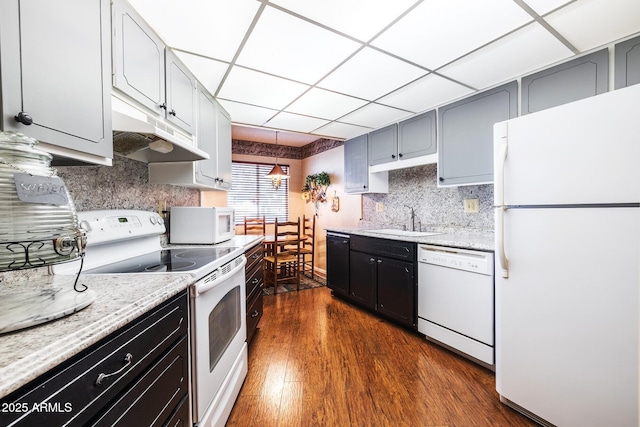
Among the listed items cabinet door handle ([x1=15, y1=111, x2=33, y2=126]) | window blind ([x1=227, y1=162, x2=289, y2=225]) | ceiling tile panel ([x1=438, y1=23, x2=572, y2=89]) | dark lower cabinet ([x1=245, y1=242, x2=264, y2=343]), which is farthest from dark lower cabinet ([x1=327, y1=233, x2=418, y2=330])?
cabinet door handle ([x1=15, y1=111, x2=33, y2=126])

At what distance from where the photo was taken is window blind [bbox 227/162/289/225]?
4766 millimetres

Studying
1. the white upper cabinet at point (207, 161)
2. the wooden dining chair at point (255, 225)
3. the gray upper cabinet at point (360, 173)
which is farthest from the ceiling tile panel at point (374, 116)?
the wooden dining chair at point (255, 225)

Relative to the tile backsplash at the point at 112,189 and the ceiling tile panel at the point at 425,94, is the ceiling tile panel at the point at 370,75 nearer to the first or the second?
the ceiling tile panel at the point at 425,94

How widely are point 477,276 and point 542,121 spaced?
108 centimetres

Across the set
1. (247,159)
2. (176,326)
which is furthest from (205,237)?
(247,159)

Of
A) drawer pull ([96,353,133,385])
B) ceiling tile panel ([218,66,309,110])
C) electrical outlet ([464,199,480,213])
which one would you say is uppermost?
ceiling tile panel ([218,66,309,110])

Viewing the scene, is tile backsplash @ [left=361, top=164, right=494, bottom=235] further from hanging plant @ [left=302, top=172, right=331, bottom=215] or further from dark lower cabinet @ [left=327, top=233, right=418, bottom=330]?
hanging plant @ [left=302, top=172, right=331, bottom=215]

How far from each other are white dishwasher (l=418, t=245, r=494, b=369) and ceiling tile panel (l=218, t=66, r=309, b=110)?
1.73 m

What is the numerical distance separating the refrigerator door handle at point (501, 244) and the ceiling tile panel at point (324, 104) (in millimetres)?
1508

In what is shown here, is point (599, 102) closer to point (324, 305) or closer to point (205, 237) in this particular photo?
point (205, 237)

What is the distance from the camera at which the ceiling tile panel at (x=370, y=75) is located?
69.7 inches

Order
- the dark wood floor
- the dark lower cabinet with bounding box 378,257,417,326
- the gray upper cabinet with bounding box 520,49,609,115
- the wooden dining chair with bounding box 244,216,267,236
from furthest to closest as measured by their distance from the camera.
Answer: the wooden dining chair with bounding box 244,216,267,236 < the dark lower cabinet with bounding box 378,257,417,326 < the gray upper cabinet with bounding box 520,49,609,115 < the dark wood floor

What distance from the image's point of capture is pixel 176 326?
1.01m

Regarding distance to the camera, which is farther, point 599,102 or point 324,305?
point 324,305
